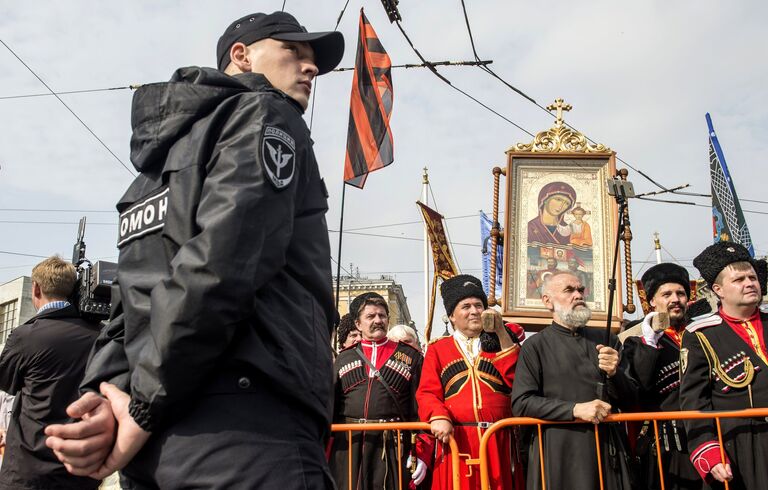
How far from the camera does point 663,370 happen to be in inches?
211

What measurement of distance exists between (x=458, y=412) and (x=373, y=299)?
1492 millimetres

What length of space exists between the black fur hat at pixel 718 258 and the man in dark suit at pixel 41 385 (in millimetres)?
4248

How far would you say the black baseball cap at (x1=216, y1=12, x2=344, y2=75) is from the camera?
83.3 inches

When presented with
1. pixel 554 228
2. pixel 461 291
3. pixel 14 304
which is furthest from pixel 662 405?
pixel 14 304

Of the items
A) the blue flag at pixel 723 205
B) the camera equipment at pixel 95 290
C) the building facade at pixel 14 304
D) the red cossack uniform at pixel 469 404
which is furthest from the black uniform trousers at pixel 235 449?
the building facade at pixel 14 304

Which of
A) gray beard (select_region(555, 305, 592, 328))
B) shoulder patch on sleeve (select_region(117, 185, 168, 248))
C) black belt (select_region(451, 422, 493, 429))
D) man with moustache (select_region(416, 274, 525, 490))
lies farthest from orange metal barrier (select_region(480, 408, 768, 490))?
shoulder patch on sleeve (select_region(117, 185, 168, 248))

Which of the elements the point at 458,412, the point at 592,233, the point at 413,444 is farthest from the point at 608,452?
the point at 592,233

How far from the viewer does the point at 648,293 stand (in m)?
5.96

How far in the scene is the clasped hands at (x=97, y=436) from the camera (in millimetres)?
1496

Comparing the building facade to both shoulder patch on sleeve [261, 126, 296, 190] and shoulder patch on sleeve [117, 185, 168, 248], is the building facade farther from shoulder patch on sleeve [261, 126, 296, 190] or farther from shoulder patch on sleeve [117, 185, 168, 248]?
shoulder patch on sleeve [261, 126, 296, 190]

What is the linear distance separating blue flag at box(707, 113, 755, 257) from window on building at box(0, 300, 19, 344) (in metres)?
29.6

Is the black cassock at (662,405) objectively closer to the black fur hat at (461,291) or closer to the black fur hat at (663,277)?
the black fur hat at (663,277)

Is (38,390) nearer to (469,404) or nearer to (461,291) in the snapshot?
(469,404)

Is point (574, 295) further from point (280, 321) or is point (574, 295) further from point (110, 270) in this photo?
point (280, 321)
